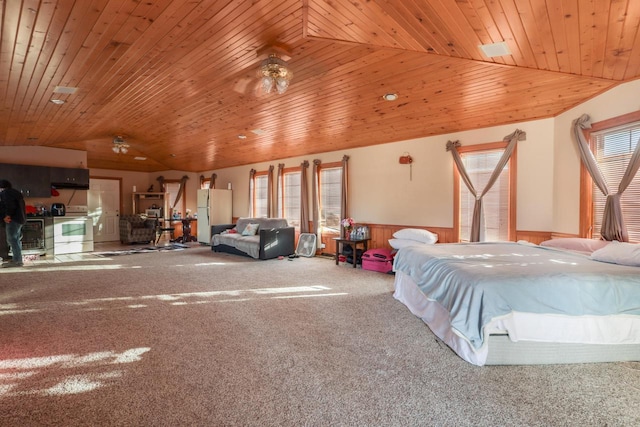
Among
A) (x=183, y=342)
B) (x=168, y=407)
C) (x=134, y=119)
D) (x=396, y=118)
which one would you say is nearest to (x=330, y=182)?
(x=396, y=118)

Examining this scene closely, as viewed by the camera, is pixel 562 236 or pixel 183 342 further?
pixel 562 236

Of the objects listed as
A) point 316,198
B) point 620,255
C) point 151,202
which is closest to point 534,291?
point 620,255

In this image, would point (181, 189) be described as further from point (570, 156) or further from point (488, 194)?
point (570, 156)

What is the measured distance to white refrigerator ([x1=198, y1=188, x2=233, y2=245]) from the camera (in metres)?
9.55

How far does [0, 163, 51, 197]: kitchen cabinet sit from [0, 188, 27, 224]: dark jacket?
1.45 meters

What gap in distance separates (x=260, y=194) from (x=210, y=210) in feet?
5.15

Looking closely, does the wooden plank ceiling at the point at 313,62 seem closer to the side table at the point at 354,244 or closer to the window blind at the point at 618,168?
the window blind at the point at 618,168

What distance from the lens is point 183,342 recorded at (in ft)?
9.21

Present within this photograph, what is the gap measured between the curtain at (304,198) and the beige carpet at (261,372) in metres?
3.77

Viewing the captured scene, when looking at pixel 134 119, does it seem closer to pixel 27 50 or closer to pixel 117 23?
pixel 27 50

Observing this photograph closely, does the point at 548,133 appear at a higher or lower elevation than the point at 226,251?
higher

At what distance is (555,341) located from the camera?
2457mm

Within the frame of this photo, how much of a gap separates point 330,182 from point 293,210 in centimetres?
146

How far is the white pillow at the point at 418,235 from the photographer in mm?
5465
